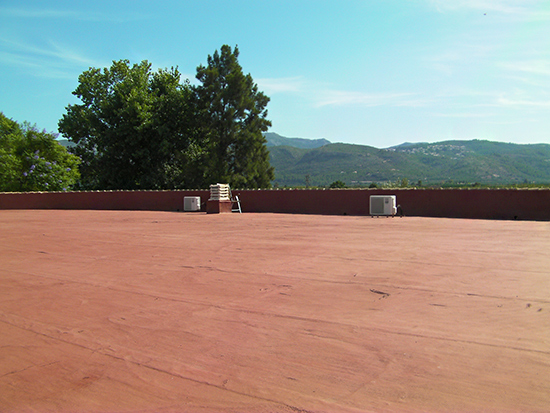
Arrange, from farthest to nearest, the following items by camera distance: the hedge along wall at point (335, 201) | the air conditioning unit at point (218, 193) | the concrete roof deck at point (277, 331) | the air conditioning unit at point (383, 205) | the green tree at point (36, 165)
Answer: the green tree at point (36, 165) < the air conditioning unit at point (218, 193) < the air conditioning unit at point (383, 205) < the hedge along wall at point (335, 201) < the concrete roof deck at point (277, 331)

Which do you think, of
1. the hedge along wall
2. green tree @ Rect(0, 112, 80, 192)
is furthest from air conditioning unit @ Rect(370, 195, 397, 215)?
green tree @ Rect(0, 112, 80, 192)

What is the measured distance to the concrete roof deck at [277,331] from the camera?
3.71 meters

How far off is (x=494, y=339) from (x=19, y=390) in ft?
14.4

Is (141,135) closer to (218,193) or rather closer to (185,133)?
(185,133)

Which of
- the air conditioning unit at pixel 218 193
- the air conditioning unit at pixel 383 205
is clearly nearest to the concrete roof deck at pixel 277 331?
the air conditioning unit at pixel 383 205

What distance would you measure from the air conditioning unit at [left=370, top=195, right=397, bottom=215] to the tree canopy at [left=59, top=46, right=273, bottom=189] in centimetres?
2420

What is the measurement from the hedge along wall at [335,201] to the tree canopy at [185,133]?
46.3 feet

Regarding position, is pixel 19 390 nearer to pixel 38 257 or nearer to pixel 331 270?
pixel 331 270

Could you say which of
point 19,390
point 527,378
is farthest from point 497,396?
point 19,390

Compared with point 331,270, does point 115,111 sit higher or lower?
higher

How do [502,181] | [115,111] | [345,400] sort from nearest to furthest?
[345,400] → [115,111] → [502,181]

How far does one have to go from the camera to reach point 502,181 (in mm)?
173625

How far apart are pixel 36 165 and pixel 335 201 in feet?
111

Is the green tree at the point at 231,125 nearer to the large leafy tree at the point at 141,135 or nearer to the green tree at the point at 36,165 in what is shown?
the large leafy tree at the point at 141,135
